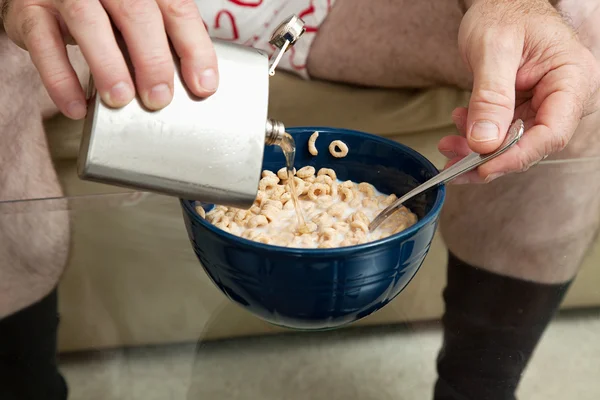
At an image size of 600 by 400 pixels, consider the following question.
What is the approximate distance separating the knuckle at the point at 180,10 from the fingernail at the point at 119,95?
0.09 meters

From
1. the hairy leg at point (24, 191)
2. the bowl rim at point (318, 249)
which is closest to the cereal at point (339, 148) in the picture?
the bowl rim at point (318, 249)

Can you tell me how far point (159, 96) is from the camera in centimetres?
51

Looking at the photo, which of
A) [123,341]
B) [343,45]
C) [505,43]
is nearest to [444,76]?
[343,45]

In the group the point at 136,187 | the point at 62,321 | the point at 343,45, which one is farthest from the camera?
the point at 343,45

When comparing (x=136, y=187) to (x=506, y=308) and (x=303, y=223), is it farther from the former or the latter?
(x=506, y=308)

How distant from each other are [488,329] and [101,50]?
55 centimetres

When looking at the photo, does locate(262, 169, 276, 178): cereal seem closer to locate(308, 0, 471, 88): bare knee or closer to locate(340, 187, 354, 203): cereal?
locate(340, 187, 354, 203): cereal

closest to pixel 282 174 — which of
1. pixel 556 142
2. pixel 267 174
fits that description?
pixel 267 174

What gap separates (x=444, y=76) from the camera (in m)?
1.13

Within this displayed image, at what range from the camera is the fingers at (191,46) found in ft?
1.71

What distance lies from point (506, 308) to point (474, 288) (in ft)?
0.15

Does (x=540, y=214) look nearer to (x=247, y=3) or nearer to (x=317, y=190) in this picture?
(x=317, y=190)

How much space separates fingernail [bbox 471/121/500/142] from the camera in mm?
623

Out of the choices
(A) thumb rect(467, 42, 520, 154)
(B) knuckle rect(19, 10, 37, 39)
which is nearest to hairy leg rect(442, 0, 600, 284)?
(A) thumb rect(467, 42, 520, 154)
